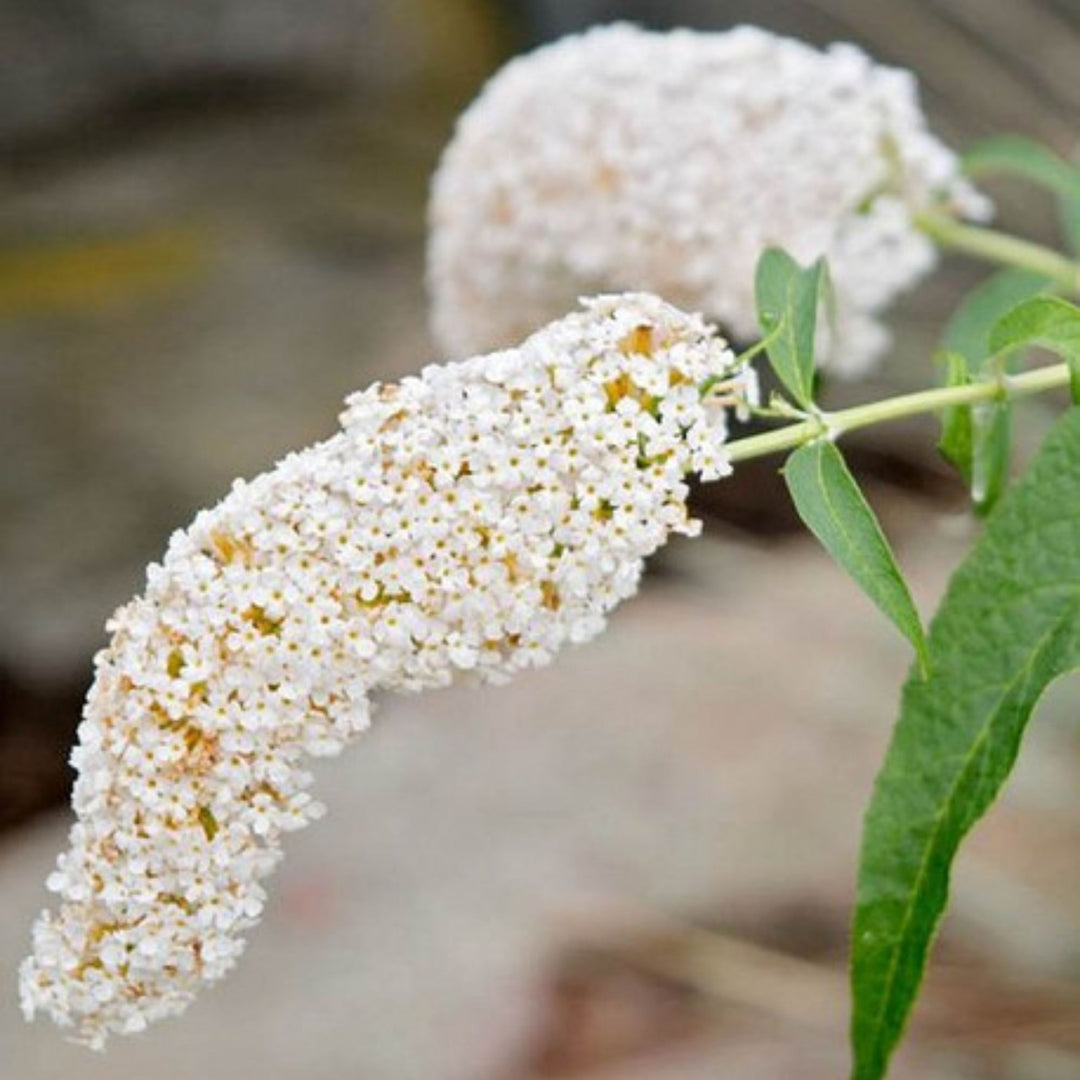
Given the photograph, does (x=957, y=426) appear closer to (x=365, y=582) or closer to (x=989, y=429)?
(x=989, y=429)

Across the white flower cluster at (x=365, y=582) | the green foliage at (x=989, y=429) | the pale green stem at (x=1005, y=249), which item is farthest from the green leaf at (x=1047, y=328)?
the pale green stem at (x=1005, y=249)

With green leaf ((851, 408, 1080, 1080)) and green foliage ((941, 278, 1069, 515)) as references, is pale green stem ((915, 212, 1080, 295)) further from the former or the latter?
green leaf ((851, 408, 1080, 1080))

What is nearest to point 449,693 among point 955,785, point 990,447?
point 990,447

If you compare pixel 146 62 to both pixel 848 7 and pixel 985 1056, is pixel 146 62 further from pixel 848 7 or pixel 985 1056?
pixel 985 1056

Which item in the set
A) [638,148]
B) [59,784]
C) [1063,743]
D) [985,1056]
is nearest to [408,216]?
[59,784]

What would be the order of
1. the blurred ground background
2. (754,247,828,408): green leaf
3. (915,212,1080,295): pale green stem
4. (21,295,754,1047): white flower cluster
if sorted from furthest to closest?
the blurred ground background
(915,212,1080,295): pale green stem
(754,247,828,408): green leaf
(21,295,754,1047): white flower cluster

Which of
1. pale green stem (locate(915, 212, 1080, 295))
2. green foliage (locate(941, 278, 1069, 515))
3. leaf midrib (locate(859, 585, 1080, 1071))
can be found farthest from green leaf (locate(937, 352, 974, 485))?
pale green stem (locate(915, 212, 1080, 295))
